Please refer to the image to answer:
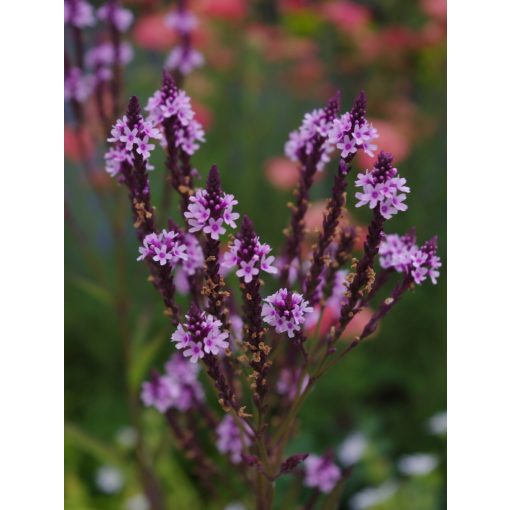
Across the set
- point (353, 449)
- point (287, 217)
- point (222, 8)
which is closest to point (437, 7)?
point (222, 8)

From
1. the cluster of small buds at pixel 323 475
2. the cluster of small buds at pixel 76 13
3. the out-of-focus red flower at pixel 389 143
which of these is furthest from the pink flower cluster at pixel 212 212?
the out-of-focus red flower at pixel 389 143

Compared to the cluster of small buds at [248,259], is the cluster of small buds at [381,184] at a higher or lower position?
higher

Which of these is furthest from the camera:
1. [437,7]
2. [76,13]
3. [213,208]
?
[437,7]

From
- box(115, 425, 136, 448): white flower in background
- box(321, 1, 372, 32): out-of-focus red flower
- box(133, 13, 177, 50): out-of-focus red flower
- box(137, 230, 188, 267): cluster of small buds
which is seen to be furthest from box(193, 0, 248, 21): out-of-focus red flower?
box(137, 230, 188, 267): cluster of small buds

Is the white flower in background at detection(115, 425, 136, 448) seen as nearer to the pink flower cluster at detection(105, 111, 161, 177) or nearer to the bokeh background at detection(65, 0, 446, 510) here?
the bokeh background at detection(65, 0, 446, 510)

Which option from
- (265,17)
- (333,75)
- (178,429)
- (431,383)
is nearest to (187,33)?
(178,429)

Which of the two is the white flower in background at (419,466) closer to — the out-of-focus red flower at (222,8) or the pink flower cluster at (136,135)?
the pink flower cluster at (136,135)

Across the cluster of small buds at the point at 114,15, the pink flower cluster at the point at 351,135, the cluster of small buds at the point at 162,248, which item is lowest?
the cluster of small buds at the point at 162,248

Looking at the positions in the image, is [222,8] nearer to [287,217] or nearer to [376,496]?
[287,217]
